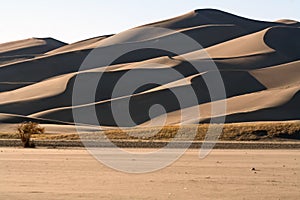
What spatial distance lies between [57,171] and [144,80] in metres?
80.1

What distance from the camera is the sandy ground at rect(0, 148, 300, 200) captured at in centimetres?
1689

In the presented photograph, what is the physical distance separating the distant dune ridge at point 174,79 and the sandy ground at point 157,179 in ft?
119

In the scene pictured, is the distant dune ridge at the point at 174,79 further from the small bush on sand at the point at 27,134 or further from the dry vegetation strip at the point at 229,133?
the small bush on sand at the point at 27,134

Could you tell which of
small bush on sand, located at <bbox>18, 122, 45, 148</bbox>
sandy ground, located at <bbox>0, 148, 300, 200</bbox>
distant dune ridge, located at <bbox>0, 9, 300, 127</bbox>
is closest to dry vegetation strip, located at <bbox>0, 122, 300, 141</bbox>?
small bush on sand, located at <bbox>18, 122, 45, 148</bbox>

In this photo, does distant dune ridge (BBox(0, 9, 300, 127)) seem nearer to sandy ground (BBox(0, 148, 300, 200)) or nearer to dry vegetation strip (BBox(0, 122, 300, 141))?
dry vegetation strip (BBox(0, 122, 300, 141))

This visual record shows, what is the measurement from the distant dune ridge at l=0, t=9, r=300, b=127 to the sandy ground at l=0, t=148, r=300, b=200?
1428 inches

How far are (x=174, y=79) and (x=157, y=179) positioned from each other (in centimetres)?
8087

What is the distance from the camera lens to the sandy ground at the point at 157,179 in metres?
16.9

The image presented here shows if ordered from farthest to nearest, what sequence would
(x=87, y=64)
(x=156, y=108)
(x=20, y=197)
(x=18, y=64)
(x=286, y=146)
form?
(x=18, y=64) < (x=87, y=64) < (x=156, y=108) < (x=286, y=146) < (x=20, y=197)

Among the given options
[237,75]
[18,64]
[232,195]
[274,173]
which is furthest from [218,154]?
[18,64]

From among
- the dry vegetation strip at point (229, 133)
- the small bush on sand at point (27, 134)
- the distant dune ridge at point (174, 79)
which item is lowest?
the distant dune ridge at point (174, 79)

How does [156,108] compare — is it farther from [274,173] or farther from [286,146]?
[274,173]

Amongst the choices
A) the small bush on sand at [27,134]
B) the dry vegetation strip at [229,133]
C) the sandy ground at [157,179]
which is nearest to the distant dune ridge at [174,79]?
the dry vegetation strip at [229,133]

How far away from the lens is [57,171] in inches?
902
